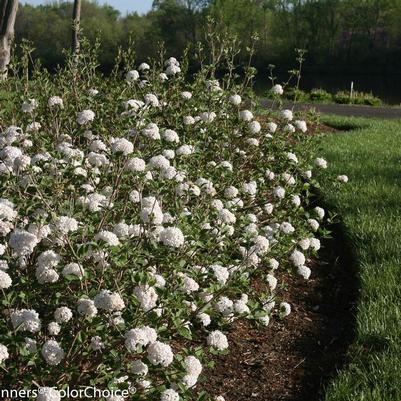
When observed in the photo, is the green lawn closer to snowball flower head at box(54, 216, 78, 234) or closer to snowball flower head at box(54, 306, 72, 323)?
snowball flower head at box(54, 306, 72, 323)

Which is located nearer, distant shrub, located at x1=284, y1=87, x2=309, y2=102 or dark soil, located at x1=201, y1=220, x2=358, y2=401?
dark soil, located at x1=201, y1=220, x2=358, y2=401

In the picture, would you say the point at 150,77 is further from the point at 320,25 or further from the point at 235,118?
the point at 320,25

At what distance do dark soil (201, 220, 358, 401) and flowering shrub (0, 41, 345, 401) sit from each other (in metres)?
0.18

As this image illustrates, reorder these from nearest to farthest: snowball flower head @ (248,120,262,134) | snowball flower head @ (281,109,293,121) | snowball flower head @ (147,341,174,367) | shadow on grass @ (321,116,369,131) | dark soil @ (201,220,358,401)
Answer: snowball flower head @ (147,341,174,367) < dark soil @ (201,220,358,401) < snowball flower head @ (248,120,262,134) < snowball flower head @ (281,109,293,121) < shadow on grass @ (321,116,369,131)

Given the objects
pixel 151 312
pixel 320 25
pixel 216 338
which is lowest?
pixel 216 338

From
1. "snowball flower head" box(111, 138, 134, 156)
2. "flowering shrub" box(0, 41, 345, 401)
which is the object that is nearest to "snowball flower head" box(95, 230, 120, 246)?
"flowering shrub" box(0, 41, 345, 401)

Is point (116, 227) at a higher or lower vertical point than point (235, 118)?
lower

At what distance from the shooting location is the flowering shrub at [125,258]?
250 cm

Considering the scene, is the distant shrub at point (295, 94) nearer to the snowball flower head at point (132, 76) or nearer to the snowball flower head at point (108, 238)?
the snowball flower head at point (132, 76)

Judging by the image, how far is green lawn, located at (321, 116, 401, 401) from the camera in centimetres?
315

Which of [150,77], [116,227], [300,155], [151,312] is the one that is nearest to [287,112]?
[300,155]

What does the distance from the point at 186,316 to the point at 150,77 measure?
3.51 meters

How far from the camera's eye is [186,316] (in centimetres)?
285

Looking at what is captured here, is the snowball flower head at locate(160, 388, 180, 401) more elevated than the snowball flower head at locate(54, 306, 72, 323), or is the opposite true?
the snowball flower head at locate(54, 306, 72, 323)
